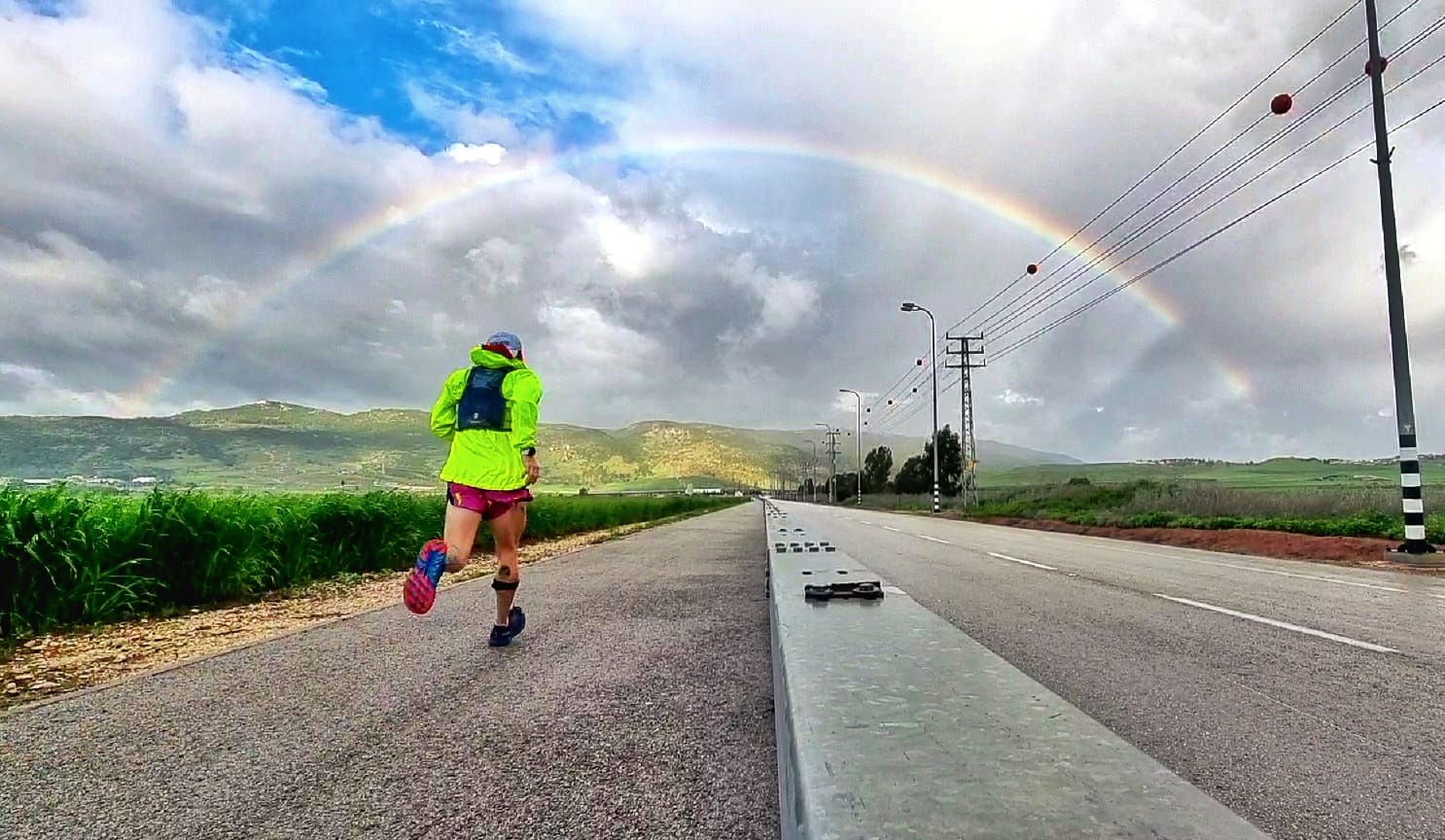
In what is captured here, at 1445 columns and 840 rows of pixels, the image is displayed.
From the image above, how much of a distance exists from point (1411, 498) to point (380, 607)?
14.4 metres

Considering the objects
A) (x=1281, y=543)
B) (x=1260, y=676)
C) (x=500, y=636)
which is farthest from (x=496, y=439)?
(x=1281, y=543)

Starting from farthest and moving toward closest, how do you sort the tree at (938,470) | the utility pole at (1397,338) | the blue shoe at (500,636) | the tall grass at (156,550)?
the tree at (938,470) → the utility pole at (1397,338) → the tall grass at (156,550) → the blue shoe at (500,636)

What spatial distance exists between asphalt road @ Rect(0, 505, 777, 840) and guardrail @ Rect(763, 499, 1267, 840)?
585 mm

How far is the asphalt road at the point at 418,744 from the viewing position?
216 cm

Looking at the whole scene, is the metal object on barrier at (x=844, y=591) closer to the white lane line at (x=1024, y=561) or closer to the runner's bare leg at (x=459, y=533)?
the runner's bare leg at (x=459, y=533)

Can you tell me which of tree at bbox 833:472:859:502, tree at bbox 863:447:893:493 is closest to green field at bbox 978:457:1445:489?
tree at bbox 863:447:893:493

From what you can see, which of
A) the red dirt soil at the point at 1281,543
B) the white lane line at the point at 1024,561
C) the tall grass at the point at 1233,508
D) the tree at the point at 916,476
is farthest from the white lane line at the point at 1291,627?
the tree at the point at 916,476

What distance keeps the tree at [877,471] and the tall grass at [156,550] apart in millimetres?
117900

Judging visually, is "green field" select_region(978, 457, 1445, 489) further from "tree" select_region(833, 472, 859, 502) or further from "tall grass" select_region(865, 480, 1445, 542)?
"tree" select_region(833, 472, 859, 502)

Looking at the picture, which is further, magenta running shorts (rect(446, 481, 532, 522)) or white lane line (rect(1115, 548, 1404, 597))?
white lane line (rect(1115, 548, 1404, 597))

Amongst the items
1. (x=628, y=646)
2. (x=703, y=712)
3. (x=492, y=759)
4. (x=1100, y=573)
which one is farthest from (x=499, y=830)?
(x=1100, y=573)

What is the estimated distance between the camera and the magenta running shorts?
434 centimetres

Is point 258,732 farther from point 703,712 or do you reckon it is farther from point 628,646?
point 628,646

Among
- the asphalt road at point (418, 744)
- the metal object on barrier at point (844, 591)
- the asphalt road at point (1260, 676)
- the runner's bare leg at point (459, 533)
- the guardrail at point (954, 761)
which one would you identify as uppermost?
the runner's bare leg at point (459, 533)
